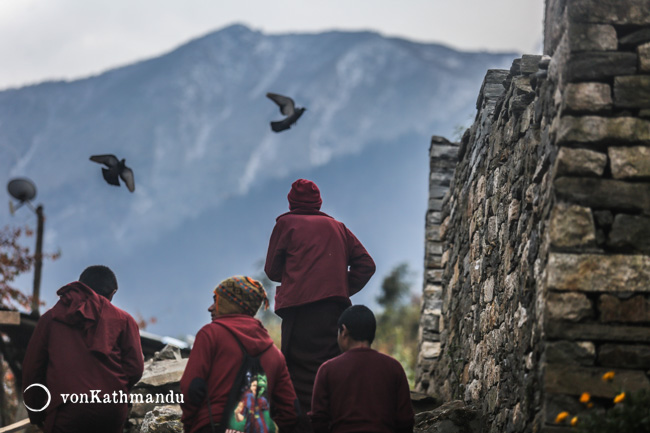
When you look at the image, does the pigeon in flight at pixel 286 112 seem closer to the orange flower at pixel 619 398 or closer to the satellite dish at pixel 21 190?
the orange flower at pixel 619 398

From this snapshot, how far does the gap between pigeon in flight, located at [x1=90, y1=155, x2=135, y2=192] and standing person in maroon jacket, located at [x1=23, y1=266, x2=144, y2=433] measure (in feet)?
8.83

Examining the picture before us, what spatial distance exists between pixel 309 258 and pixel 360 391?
1.31 m

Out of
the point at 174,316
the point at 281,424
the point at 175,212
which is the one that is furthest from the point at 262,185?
the point at 281,424

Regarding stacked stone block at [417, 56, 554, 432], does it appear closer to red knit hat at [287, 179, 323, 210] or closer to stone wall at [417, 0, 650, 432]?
stone wall at [417, 0, 650, 432]

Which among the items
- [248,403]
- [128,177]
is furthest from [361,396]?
[128,177]

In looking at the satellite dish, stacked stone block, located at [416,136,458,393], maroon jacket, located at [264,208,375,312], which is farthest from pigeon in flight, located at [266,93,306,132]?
the satellite dish

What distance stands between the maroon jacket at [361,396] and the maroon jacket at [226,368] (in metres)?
0.16

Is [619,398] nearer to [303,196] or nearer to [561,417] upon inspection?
[561,417]

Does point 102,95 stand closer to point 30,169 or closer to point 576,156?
point 30,169

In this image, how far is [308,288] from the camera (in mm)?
5062

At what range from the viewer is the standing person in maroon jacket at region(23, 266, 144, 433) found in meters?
4.71

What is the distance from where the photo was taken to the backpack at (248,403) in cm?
374

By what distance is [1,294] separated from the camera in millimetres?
14109

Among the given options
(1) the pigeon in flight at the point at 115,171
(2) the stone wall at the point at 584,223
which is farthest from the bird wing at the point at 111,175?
(2) the stone wall at the point at 584,223
